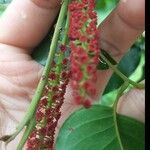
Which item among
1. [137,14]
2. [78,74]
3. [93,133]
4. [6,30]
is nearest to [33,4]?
[6,30]

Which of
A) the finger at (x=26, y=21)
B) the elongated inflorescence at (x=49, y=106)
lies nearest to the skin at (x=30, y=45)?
the finger at (x=26, y=21)

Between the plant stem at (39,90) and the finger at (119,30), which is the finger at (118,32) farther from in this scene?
the plant stem at (39,90)

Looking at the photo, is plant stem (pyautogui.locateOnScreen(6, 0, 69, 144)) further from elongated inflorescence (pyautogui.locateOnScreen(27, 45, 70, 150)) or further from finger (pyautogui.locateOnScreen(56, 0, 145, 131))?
finger (pyautogui.locateOnScreen(56, 0, 145, 131))

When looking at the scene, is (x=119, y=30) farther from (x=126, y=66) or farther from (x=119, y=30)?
(x=126, y=66)

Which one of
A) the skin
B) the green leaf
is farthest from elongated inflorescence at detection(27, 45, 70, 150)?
the green leaf

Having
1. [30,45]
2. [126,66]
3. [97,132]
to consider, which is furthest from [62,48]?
[126,66]

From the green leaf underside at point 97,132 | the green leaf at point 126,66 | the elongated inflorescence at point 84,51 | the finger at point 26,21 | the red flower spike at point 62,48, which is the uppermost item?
the elongated inflorescence at point 84,51

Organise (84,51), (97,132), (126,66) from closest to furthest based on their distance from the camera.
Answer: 1. (84,51)
2. (97,132)
3. (126,66)

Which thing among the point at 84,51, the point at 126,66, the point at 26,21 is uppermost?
the point at 84,51
